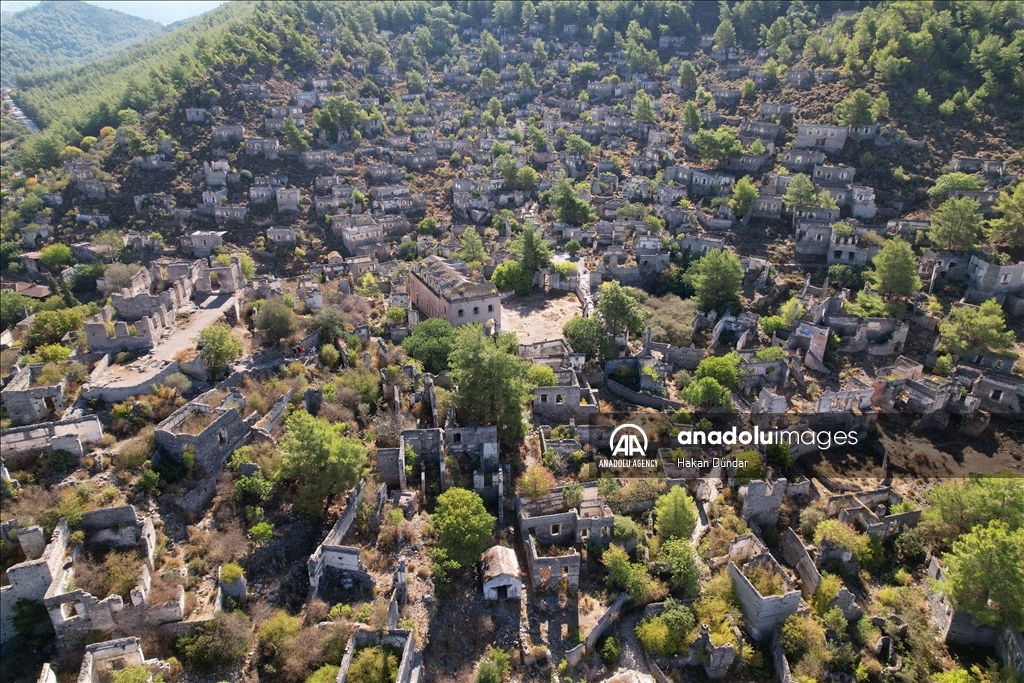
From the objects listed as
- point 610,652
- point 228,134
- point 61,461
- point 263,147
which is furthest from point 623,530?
point 228,134

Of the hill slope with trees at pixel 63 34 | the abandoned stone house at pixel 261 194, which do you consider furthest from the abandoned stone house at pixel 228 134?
the hill slope with trees at pixel 63 34

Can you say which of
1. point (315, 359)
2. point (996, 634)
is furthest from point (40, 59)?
point (996, 634)

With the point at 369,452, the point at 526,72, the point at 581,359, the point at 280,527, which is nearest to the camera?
the point at 280,527

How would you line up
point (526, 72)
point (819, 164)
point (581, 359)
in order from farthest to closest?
1. point (526, 72)
2. point (819, 164)
3. point (581, 359)

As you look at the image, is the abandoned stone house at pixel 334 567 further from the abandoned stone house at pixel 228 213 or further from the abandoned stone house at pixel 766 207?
the abandoned stone house at pixel 766 207

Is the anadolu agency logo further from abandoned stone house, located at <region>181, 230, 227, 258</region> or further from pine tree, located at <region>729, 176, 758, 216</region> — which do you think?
abandoned stone house, located at <region>181, 230, 227, 258</region>

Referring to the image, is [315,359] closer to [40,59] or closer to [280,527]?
[280,527]

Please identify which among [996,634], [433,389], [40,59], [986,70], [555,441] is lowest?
[996,634]
